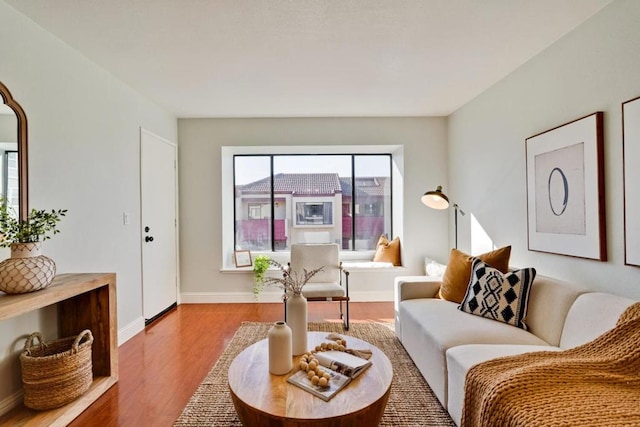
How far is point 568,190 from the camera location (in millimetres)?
2342

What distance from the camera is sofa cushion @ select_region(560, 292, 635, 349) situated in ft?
5.60

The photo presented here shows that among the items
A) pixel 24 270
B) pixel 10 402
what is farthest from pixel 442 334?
pixel 10 402

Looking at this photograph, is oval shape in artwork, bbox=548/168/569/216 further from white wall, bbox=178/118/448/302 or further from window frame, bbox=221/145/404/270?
window frame, bbox=221/145/404/270

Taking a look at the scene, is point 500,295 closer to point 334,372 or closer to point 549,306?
point 549,306

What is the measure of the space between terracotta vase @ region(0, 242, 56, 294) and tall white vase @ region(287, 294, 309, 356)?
142 cm

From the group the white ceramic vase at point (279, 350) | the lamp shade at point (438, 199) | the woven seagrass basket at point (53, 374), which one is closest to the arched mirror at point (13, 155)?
the woven seagrass basket at point (53, 374)

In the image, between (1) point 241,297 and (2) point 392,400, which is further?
(1) point 241,297

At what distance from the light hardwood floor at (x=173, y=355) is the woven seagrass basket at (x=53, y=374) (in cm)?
17

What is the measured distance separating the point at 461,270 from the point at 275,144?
2.78 m

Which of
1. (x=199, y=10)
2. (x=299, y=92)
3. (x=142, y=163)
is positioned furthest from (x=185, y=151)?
(x=199, y=10)

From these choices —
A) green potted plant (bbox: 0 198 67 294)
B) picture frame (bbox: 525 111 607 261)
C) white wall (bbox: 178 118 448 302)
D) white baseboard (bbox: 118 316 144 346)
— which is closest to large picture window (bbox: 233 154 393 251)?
white wall (bbox: 178 118 448 302)

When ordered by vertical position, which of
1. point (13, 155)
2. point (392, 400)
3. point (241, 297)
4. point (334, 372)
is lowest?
point (392, 400)

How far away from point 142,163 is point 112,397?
224 centimetres

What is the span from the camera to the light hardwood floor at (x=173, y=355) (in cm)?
203
